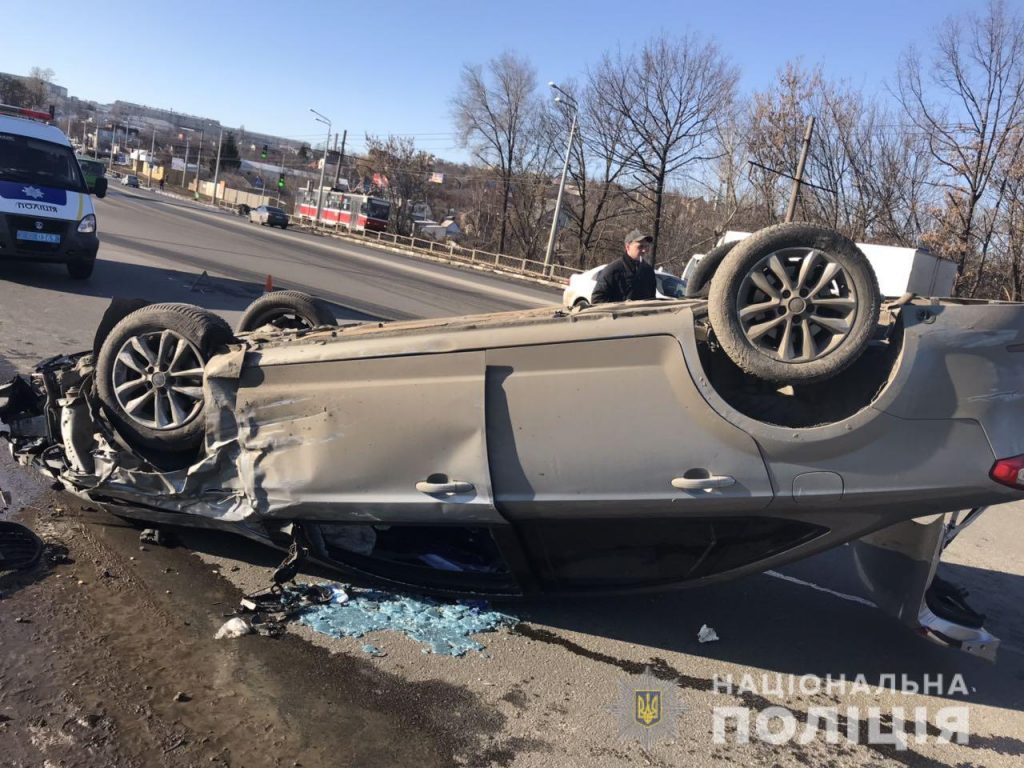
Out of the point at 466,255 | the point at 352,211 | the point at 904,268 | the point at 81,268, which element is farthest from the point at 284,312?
the point at 352,211

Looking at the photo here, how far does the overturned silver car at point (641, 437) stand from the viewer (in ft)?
9.87

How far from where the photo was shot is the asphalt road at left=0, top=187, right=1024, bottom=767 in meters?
2.76

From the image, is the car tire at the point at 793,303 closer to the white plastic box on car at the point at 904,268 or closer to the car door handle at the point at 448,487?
the car door handle at the point at 448,487

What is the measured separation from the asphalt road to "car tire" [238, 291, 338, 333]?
160 centimetres

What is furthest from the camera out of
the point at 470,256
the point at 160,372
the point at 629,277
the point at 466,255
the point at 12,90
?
the point at 12,90

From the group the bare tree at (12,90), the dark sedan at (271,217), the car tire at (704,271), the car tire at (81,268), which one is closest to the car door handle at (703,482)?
the car tire at (704,271)

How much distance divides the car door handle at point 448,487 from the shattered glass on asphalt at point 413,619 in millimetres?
705

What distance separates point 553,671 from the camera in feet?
10.8

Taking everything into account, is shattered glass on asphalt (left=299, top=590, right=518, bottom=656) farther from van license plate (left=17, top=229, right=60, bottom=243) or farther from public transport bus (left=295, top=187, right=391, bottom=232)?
public transport bus (left=295, top=187, right=391, bottom=232)

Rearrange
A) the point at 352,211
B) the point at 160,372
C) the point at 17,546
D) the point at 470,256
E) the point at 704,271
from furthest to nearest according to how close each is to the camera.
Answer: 1. the point at 352,211
2. the point at 470,256
3. the point at 704,271
4. the point at 160,372
5. the point at 17,546

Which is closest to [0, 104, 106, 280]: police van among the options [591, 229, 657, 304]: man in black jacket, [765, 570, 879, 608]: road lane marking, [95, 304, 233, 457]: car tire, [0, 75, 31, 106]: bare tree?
[95, 304, 233, 457]: car tire

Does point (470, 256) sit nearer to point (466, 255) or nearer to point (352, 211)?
point (466, 255)

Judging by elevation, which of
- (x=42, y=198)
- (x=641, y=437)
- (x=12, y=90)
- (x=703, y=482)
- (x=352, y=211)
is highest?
(x=12, y=90)

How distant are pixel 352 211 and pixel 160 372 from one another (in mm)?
53807
